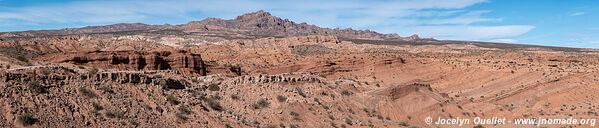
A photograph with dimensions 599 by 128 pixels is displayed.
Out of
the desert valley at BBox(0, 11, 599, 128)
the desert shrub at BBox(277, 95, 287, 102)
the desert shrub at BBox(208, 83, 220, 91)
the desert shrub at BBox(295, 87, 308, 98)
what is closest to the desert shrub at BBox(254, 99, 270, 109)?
the desert valley at BBox(0, 11, 599, 128)

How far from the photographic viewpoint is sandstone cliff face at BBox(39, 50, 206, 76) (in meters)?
34.4

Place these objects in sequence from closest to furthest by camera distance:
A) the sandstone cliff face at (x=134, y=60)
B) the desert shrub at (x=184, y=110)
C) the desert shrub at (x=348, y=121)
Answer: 1. the desert shrub at (x=184, y=110)
2. the desert shrub at (x=348, y=121)
3. the sandstone cliff face at (x=134, y=60)

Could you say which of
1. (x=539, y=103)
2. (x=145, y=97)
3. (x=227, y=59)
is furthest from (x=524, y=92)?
(x=227, y=59)

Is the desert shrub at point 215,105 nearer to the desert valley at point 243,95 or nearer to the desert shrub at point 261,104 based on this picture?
the desert valley at point 243,95

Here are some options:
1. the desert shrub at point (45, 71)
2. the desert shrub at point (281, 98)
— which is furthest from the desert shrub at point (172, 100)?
the desert shrub at point (281, 98)

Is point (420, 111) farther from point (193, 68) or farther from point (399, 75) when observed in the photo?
point (399, 75)

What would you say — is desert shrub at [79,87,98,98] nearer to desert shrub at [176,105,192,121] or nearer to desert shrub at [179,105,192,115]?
desert shrub at [176,105,192,121]

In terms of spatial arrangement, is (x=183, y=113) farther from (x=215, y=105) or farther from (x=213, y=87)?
(x=213, y=87)

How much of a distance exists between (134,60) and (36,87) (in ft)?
62.7

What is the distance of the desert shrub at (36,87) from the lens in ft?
56.6

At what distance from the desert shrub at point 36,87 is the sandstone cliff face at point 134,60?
1492 centimetres

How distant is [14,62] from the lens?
23.1 metres

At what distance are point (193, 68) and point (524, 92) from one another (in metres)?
19.3

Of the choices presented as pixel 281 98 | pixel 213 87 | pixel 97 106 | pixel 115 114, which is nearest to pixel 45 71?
pixel 97 106
